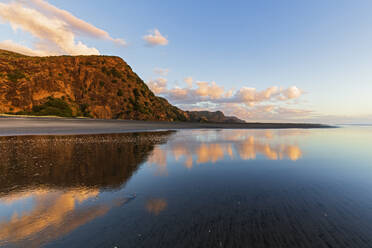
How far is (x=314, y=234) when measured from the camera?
10.1ft

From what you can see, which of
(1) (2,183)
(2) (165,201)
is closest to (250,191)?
(2) (165,201)

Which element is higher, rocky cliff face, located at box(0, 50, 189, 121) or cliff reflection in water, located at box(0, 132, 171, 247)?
rocky cliff face, located at box(0, 50, 189, 121)

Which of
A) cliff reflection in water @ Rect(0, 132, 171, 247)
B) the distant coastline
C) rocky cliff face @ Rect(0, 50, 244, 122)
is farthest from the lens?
rocky cliff face @ Rect(0, 50, 244, 122)

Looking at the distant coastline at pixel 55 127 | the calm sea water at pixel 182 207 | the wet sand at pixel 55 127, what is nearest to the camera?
the calm sea water at pixel 182 207

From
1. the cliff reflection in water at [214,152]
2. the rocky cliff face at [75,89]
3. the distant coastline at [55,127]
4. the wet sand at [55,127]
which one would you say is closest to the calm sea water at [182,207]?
the cliff reflection in water at [214,152]

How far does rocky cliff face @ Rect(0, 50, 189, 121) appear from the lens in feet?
208

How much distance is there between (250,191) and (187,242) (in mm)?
3004

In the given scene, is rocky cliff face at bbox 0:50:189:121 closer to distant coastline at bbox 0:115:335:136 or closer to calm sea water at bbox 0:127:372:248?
distant coastline at bbox 0:115:335:136

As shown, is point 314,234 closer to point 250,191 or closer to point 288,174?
point 250,191

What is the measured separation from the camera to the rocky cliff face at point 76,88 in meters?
63.4

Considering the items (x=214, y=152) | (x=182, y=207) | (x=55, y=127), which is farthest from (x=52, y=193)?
(x=55, y=127)

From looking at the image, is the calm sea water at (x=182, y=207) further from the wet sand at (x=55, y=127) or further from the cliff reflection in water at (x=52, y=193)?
the wet sand at (x=55, y=127)

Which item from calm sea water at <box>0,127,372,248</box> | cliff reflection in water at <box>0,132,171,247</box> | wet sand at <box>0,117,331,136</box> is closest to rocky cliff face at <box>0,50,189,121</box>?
wet sand at <box>0,117,331,136</box>

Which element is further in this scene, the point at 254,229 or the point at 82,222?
the point at 82,222
